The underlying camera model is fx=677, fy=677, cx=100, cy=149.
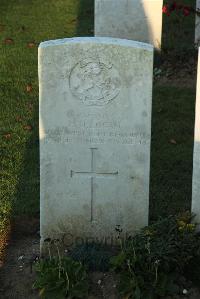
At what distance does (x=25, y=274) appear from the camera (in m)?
4.90

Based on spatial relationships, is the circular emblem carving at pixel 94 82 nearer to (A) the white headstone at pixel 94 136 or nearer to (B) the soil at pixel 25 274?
(A) the white headstone at pixel 94 136

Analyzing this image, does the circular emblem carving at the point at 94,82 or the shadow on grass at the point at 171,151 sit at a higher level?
the circular emblem carving at the point at 94,82

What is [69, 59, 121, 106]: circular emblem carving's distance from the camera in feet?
15.5

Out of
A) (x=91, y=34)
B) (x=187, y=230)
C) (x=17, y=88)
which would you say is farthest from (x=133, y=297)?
(x=91, y=34)

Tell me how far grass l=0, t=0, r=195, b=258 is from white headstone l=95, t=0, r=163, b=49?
53cm

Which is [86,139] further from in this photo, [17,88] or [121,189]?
[17,88]

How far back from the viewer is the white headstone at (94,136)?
15.5 feet

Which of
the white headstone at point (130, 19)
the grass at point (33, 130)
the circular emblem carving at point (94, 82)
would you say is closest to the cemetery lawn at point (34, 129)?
the grass at point (33, 130)

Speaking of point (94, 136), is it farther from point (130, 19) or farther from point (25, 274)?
point (130, 19)

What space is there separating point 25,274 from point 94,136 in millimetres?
1117

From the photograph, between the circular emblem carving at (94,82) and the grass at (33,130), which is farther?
the grass at (33,130)

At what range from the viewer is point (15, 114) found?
778 centimetres

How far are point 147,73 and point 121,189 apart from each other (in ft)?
2.92

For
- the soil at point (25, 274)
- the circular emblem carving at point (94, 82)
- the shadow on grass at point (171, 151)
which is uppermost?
the circular emblem carving at point (94, 82)
